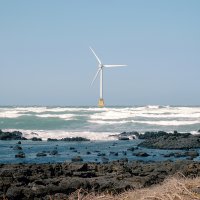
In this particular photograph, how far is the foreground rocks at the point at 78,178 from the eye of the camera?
13.6m

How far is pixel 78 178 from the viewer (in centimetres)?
1609

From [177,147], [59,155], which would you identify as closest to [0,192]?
[59,155]

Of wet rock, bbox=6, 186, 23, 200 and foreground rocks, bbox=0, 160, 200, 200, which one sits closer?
wet rock, bbox=6, 186, 23, 200

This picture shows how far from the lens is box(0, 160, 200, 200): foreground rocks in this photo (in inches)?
537

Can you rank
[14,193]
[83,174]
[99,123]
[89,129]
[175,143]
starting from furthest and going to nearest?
[99,123] → [89,129] → [175,143] → [83,174] → [14,193]

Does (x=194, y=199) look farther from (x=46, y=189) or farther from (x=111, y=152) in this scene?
(x=111, y=152)

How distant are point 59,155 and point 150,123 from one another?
97.4 feet

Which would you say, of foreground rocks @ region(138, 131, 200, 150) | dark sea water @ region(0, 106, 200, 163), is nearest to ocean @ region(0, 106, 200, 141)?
dark sea water @ region(0, 106, 200, 163)

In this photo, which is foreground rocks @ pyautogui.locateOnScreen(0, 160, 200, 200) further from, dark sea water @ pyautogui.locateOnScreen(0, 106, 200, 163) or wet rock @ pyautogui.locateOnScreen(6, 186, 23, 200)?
dark sea water @ pyautogui.locateOnScreen(0, 106, 200, 163)

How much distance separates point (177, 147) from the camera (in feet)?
99.0

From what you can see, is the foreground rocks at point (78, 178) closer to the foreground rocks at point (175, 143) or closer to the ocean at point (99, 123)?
the foreground rocks at point (175, 143)

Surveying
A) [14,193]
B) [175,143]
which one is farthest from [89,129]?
[14,193]

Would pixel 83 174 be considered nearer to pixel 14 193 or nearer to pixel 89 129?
pixel 14 193

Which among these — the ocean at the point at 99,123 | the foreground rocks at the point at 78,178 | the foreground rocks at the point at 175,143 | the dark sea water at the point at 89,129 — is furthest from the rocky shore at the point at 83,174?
the ocean at the point at 99,123
